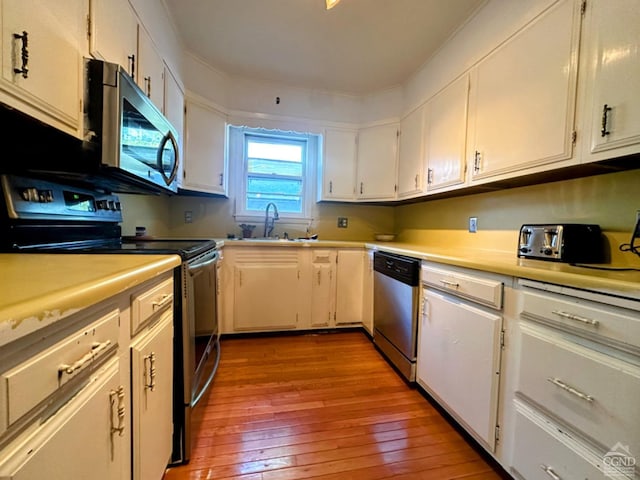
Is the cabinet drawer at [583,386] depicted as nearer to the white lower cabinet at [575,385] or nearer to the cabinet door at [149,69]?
the white lower cabinet at [575,385]

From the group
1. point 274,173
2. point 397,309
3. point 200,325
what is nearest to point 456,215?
point 397,309

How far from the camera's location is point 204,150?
8.11ft

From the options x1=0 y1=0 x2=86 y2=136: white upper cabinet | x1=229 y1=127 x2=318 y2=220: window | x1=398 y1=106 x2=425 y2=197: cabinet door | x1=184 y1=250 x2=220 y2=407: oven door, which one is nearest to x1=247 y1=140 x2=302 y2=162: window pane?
x1=229 y1=127 x2=318 y2=220: window

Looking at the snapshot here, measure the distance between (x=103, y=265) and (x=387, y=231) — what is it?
9.74 ft

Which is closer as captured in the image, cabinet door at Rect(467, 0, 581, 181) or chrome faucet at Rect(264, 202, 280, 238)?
cabinet door at Rect(467, 0, 581, 181)

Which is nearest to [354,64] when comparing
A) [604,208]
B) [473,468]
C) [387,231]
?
[387,231]

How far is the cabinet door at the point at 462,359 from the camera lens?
1.19 metres

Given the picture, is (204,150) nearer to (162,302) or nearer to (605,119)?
(162,302)

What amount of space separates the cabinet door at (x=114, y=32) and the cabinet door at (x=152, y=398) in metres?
1.13

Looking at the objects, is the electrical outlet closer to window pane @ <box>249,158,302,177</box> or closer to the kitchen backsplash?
the kitchen backsplash

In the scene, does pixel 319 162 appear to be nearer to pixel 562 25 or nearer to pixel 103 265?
pixel 562 25

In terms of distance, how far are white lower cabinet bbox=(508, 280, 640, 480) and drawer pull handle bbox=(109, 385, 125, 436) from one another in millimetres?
1337

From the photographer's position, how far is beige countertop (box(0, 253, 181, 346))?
1.29 feet

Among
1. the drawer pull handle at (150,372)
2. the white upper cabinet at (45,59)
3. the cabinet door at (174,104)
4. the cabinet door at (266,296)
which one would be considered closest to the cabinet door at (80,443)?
the drawer pull handle at (150,372)
